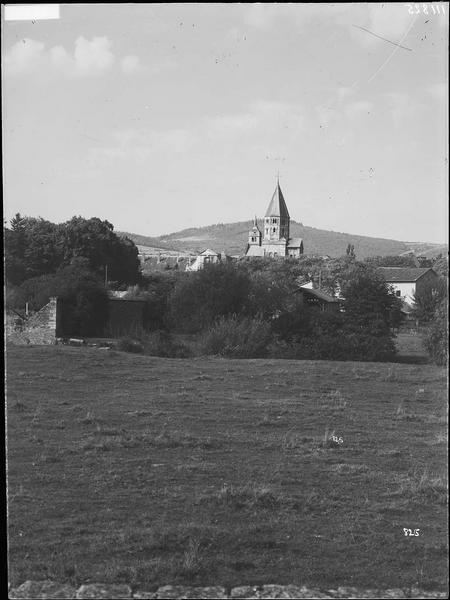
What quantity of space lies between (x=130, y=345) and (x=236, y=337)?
115cm

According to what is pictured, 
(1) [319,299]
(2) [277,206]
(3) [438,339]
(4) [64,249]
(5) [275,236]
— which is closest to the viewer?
(2) [277,206]

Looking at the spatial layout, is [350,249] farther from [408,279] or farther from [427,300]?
[427,300]

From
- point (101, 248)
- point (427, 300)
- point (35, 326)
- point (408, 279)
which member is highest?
point (101, 248)

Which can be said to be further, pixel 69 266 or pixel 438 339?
pixel 69 266

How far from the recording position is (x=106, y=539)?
4734 mm

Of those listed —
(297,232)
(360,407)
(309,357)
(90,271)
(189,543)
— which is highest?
(297,232)

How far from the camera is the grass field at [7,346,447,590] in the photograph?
4.55 m

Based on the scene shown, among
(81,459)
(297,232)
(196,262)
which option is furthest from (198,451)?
(297,232)

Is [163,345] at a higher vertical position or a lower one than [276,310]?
lower

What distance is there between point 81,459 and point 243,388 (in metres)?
2.01

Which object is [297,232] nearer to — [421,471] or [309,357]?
[309,357]

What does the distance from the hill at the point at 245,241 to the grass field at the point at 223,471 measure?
1.26 meters

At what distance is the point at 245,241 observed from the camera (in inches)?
272

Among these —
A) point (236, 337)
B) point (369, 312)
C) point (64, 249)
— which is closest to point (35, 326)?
point (64, 249)
